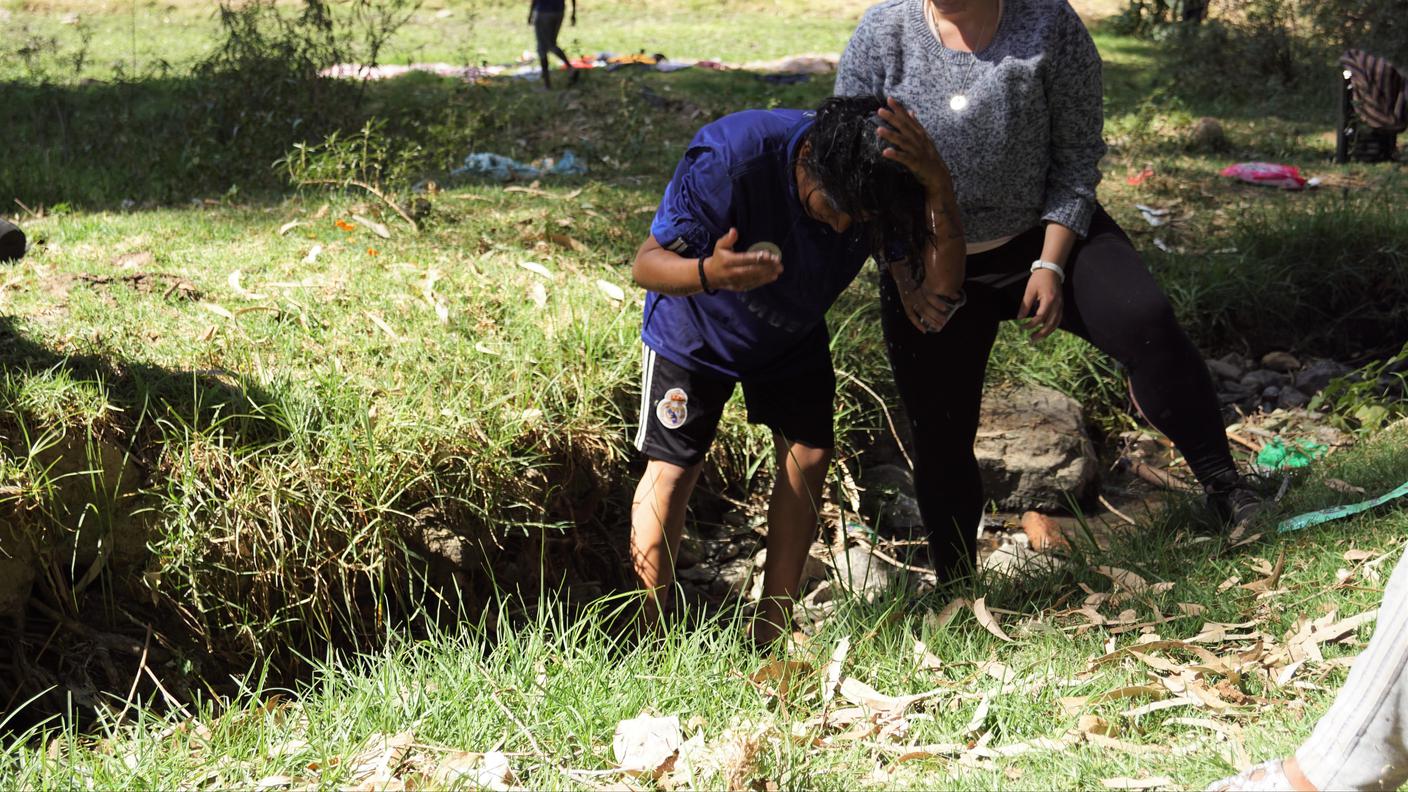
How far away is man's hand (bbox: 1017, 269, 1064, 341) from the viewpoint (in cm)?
313

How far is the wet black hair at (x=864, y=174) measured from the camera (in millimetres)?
2762

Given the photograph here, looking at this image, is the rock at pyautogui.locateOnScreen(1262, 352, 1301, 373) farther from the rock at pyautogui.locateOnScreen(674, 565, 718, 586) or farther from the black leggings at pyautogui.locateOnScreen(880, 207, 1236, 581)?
the rock at pyautogui.locateOnScreen(674, 565, 718, 586)

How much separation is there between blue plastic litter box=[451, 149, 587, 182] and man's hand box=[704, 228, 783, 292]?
16.8ft

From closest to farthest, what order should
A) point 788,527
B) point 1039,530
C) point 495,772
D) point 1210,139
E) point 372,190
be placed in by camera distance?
1. point 495,772
2. point 788,527
3. point 1039,530
4. point 372,190
5. point 1210,139

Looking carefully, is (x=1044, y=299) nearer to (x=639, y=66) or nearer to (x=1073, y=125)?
(x=1073, y=125)

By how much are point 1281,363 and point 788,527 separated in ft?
10.9

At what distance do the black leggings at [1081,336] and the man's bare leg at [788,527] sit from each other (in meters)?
0.32

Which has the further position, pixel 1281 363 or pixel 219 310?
pixel 1281 363

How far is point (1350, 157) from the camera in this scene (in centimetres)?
814

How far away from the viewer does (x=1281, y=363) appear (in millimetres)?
5738

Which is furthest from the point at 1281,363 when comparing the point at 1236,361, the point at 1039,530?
the point at 1039,530

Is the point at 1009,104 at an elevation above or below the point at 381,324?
above

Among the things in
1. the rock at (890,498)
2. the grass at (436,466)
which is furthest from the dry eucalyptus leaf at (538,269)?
the rock at (890,498)

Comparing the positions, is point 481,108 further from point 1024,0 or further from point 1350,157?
point 1024,0
